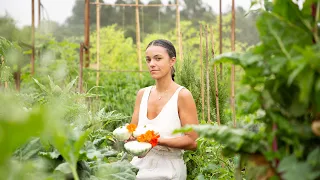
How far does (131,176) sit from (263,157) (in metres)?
0.72

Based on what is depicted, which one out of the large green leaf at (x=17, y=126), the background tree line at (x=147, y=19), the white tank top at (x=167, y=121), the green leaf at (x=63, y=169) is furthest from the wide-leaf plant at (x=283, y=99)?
the background tree line at (x=147, y=19)

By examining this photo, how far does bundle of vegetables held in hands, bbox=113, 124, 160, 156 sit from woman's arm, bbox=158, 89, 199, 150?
0.76 feet

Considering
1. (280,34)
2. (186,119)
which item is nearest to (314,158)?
(280,34)

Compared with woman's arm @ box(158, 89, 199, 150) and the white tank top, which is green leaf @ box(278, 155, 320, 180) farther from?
the white tank top

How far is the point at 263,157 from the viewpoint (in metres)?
1.44

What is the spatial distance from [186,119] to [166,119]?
14 centimetres

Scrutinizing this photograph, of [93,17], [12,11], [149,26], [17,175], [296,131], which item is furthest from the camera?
[149,26]

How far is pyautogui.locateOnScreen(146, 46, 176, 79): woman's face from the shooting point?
346 centimetres

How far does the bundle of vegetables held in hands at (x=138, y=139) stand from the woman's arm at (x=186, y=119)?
0.76ft

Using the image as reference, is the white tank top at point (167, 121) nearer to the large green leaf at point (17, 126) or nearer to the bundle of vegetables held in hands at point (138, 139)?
the bundle of vegetables held in hands at point (138, 139)

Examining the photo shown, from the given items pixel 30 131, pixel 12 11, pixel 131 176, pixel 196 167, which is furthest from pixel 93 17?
pixel 30 131

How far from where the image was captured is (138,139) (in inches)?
118

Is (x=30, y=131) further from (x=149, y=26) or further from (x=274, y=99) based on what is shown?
(x=149, y=26)

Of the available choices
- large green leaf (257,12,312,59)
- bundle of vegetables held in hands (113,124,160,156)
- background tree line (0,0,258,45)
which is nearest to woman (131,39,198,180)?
bundle of vegetables held in hands (113,124,160,156)
